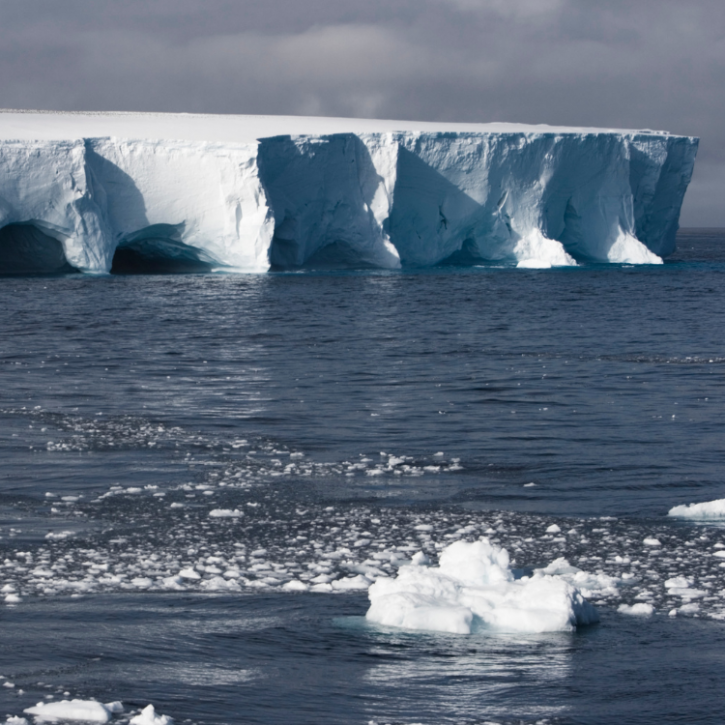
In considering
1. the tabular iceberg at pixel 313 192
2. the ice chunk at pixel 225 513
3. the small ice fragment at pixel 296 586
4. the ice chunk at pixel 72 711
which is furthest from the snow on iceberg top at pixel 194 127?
the ice chunk at pixel 72 711

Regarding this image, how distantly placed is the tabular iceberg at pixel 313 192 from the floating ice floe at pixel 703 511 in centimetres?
1766

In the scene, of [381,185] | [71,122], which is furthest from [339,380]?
[71,122]

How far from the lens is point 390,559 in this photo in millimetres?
5570

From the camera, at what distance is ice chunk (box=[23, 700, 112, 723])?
3668 millimetres

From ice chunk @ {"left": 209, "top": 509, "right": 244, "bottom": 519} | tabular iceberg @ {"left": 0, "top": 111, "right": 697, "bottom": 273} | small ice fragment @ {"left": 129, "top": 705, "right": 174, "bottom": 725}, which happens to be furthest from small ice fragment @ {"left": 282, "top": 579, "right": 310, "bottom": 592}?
tabular iceberg @ {"left": 0, "top": 111, "right": 697, "bottom": 273}

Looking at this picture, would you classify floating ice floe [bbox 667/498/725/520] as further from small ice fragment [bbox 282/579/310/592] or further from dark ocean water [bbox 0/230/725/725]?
small ice fragment [bbox 282/579/310/592]

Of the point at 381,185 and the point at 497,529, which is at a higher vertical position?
the point at 381,185

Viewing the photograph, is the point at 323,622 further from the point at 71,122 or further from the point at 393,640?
the point at 71,122

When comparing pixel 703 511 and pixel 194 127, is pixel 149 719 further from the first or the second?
pixel 194 127

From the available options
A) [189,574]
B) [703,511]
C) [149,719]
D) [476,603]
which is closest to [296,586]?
[189,574]

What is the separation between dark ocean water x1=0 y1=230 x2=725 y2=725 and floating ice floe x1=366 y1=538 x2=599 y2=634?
0.09 meters

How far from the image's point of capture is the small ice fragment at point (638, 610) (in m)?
4.79

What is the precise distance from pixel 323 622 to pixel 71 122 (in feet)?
79.2

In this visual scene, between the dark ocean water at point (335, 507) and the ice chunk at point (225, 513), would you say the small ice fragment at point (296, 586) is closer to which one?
the dark ocean water at point (335, 507)
